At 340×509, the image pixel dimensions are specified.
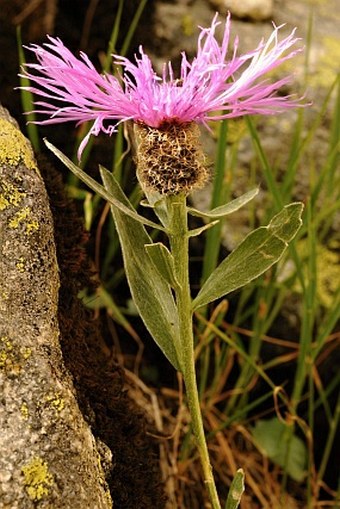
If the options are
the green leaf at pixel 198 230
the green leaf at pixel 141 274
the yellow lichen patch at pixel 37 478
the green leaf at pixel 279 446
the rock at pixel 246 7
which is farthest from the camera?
the rock at pixel 246 7

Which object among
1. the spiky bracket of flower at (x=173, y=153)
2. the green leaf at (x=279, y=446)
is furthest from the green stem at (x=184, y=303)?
the green leaf at (x=279, y=446)

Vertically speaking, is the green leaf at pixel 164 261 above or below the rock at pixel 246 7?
below

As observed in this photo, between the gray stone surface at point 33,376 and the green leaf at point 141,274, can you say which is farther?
the green leaf at point 141,274

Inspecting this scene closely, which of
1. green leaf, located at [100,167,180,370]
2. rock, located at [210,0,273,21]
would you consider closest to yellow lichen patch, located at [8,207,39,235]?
green leaf, located at [100,167,180,370]

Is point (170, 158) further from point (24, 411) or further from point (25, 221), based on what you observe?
point (24, 411)

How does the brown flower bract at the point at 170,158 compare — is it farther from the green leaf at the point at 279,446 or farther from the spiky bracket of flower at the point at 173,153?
the green leaf at the point at 279,446

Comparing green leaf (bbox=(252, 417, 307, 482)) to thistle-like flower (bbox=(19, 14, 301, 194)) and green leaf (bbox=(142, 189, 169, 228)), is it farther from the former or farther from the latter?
thistle-like flower (bbox=(19, 14, 301, 194))
